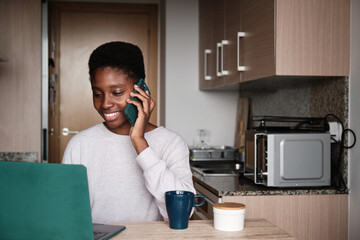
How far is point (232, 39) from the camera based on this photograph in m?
2.74

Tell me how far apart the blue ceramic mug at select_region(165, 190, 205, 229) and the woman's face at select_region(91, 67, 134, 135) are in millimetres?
375

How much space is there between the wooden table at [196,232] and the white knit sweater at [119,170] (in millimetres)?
196

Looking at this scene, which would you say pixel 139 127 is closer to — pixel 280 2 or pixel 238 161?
pixel 280 2

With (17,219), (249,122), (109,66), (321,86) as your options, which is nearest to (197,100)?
(249,122)

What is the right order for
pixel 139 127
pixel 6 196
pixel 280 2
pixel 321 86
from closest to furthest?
pixel 6 196 → pixel 139 127 → pixel 280 2 → pixel 321 86

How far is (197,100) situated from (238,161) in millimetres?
711

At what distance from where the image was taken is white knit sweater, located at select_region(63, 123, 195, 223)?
1510mm

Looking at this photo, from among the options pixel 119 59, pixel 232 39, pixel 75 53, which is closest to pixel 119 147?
pixel 119 59

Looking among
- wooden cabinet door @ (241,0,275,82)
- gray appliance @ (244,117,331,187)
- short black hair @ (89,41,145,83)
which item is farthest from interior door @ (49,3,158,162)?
short black hair @ (89,41,145,83)

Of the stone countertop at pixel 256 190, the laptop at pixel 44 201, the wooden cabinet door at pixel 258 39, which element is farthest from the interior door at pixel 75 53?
the laptop at pixel 44 201

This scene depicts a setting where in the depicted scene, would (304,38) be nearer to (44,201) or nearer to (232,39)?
(232,39)

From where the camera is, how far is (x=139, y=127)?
1.39 meters

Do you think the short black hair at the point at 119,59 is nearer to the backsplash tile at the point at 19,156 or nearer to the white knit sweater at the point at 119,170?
the white knit sweater at the point at 119,170

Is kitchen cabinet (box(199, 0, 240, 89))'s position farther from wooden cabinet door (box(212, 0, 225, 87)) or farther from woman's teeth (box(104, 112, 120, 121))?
woman's teeth (box(104, 112, 120, 121))
